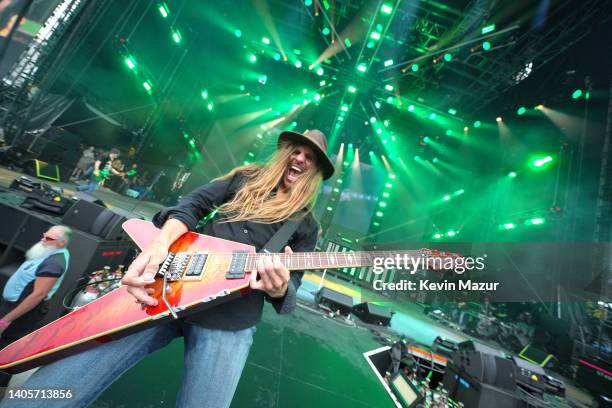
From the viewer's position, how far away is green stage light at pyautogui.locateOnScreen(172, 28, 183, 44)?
11270 mm

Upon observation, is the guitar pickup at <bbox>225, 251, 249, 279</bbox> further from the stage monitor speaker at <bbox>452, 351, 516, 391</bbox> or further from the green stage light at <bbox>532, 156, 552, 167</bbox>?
the green stage light at <bbox>532, 156, 552, 167</bbox>

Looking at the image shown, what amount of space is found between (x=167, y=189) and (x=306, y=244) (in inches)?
656

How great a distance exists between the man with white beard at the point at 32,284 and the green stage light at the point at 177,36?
1209cm

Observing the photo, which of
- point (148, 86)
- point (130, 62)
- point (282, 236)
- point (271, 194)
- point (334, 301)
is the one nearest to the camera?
point (282, 236)

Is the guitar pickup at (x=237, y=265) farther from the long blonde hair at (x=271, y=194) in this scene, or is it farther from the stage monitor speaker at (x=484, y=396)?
the stage monitor speaker at (x=484, y=396)

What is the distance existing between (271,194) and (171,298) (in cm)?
92

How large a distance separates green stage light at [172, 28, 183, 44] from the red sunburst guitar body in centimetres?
1376

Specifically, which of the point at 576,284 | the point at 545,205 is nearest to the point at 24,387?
the point at 576,284

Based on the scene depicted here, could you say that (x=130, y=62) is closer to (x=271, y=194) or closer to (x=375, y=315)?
(x=271, y=194)

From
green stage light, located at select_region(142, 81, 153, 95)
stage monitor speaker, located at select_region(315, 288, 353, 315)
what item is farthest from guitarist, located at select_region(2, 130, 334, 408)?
green stage light, located at select_region(142, 81, 153, 95)

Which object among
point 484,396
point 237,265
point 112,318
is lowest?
point 484,396

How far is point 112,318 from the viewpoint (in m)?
1.24

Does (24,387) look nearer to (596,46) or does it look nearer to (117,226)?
(117,226)

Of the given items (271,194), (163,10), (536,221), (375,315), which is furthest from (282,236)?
(163,10)
